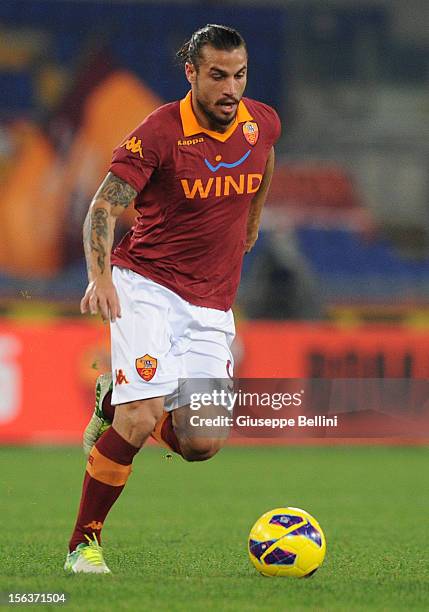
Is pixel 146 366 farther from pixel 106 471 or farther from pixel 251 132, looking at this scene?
pixel 251 132

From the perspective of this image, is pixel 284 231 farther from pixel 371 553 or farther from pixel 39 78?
pixel 371 553

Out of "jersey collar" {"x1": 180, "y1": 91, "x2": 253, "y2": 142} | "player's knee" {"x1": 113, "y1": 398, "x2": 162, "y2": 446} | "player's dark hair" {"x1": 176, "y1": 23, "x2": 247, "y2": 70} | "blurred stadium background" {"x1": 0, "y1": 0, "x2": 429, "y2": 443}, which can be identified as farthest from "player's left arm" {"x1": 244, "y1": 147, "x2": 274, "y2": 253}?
"blurred stadium background" {"x1": 0, "y1": 0, "x2": 429, "y2": 443}

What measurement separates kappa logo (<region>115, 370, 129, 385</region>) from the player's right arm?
20cm

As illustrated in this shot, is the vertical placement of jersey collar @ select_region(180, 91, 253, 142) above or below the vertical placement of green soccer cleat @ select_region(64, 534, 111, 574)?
above

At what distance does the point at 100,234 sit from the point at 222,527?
2.41m

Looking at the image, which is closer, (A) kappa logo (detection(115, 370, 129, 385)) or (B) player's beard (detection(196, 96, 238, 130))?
(A) kappa logo (detection(115, 370, 129, 385))

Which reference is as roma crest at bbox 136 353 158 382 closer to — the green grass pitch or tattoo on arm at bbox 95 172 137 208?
tattoo on arm at bbox 95 172 137 208

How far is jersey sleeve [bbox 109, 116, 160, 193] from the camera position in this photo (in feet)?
14.0

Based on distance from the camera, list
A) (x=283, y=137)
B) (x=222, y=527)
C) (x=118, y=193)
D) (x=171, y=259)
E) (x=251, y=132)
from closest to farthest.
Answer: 1. (x=118, y=193)
2. (x=171, y=259)
3. (x=251, y=132)
4. (x=222, y=527)
5. (x=283, y=137)

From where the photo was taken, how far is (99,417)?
4.64 metres

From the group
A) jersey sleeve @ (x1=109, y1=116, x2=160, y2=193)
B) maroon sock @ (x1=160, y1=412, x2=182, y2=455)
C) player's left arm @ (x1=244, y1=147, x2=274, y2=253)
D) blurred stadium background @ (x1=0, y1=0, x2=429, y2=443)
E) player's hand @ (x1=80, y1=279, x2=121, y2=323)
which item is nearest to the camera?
player's hand @ (x1=80, y1=279, x2=121, y2=323)

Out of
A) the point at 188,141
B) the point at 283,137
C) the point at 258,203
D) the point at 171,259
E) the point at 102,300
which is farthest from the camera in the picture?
the point at 283,137

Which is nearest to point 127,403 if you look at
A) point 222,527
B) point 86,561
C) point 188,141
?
point 86,561

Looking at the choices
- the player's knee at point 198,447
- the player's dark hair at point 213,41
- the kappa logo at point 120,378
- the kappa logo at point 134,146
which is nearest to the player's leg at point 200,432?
the player's knee at point 198,447
